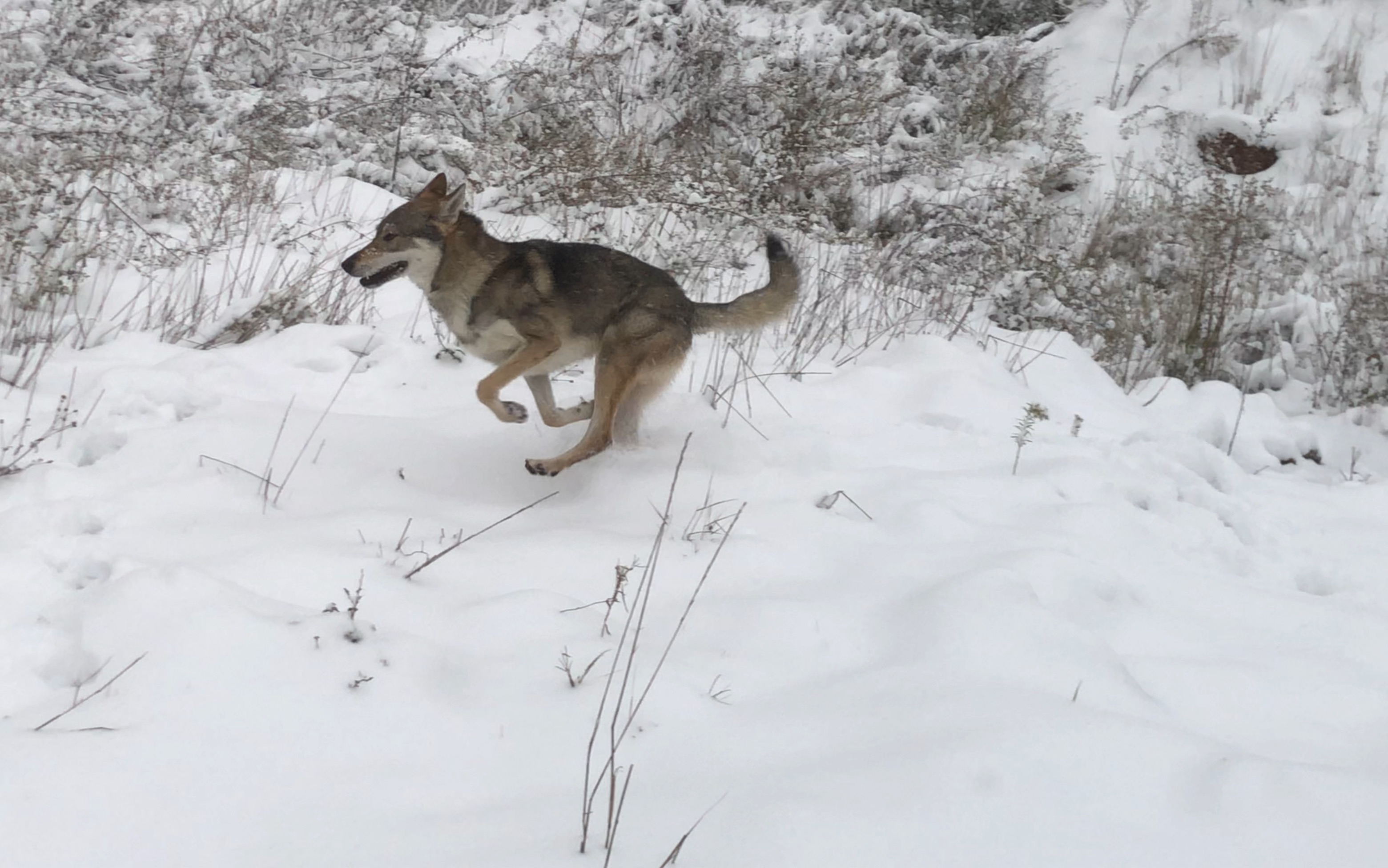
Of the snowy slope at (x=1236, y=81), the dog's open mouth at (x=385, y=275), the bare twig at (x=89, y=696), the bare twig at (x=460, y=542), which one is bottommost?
the bare twig at (x=460, y=542)

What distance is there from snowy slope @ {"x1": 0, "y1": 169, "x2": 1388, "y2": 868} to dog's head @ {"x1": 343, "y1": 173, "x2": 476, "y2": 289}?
2.07 ft

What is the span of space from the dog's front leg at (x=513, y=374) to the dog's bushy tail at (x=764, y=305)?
2.33 ft

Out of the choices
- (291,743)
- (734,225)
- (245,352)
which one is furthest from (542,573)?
(734,225)

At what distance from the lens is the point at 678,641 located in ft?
8.37

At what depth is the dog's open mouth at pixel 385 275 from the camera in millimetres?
4254

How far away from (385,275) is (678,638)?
2445mm

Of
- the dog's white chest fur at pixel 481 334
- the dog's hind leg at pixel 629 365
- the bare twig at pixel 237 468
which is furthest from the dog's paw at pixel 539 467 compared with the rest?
the bare twig at pixel 237 468

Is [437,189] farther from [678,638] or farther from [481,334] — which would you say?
[678,638]

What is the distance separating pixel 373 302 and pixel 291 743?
442 cm

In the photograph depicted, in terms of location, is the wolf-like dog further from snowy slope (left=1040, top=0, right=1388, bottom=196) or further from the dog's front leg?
snowy slope (left=1040, top=0, right=1388, bottom=196)

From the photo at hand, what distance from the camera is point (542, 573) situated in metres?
2.91

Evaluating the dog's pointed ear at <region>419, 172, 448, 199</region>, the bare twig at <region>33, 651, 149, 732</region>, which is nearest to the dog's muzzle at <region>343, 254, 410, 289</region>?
the dog's pointed ear at <region>419, 172, 448, 199</region>

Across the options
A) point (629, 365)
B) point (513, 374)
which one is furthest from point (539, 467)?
point (629, 365)

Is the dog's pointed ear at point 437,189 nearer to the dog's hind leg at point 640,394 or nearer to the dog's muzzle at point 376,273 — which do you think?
the dog's muzzle at point 376,273
